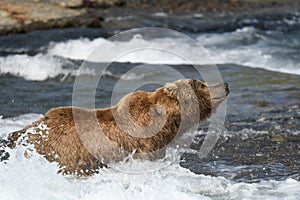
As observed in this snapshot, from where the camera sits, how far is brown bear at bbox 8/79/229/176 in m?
6.39

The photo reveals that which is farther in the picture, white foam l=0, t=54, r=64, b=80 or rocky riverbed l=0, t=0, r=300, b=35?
rocky riverbed l=0, t=0, r=300, b=35

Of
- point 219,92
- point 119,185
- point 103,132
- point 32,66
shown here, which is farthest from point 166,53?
point 119,185

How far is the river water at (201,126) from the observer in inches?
244

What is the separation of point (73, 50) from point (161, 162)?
9190 mm

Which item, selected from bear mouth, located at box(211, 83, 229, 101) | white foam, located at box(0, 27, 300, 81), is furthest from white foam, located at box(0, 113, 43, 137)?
white foam, located at box(0, 27, 300, 81)

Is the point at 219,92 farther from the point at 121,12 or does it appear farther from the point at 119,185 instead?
the point at 121,12

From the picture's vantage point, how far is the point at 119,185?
6152 mm

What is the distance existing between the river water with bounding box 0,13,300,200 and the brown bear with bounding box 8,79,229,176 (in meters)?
0.14

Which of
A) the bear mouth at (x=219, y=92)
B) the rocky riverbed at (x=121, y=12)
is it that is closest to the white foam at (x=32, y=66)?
the rocky riverbed at (x=121, y=12)

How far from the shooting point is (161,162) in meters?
6.84

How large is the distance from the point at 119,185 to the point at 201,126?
3.43 metres

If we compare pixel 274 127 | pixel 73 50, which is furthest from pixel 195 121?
pixel 73 50

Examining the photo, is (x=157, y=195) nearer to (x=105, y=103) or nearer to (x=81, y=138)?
(x=81, y=138)

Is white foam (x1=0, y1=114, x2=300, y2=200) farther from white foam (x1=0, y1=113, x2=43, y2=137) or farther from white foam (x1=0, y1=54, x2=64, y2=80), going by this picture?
white foam (x1=0, y1=54, x2=64, y2=80)
